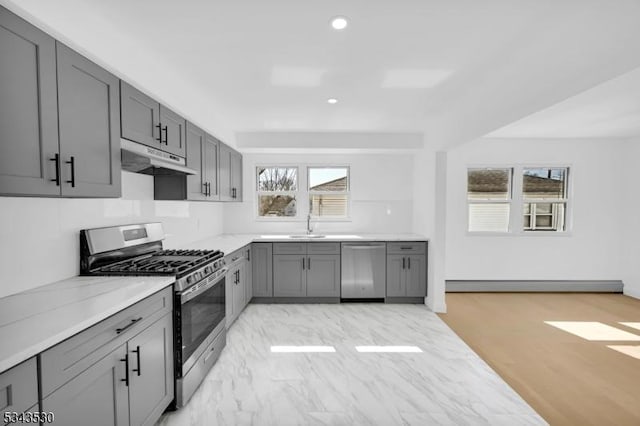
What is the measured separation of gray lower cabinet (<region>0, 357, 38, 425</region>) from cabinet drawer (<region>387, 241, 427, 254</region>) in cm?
386

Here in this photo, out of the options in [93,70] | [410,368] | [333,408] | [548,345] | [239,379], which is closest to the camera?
[93,70]

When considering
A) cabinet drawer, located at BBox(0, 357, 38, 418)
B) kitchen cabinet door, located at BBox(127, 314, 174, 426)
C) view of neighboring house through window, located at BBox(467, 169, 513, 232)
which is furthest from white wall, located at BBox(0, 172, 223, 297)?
view of neighboring house through window, located at BBox(467, 169, 513, 232)

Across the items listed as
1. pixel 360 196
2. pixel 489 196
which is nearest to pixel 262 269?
pixel 360 196

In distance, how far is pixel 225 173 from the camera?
403 cm

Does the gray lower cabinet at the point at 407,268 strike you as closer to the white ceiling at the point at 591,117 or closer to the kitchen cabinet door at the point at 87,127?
the white ceiling at the point at 591,117

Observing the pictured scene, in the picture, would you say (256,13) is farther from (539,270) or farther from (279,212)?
(539,270)

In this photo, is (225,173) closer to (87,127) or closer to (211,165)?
(211,165)

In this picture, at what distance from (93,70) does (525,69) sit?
290 centimetres

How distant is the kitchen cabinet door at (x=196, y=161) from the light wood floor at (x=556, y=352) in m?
3.21

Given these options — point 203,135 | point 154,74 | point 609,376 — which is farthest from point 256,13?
point 609,376

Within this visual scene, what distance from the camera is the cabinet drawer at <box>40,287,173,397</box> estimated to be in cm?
116

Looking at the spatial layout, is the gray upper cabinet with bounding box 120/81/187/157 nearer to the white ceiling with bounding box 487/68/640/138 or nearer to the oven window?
the oven window

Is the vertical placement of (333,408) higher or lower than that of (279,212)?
lower

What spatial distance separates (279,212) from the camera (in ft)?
17.1
